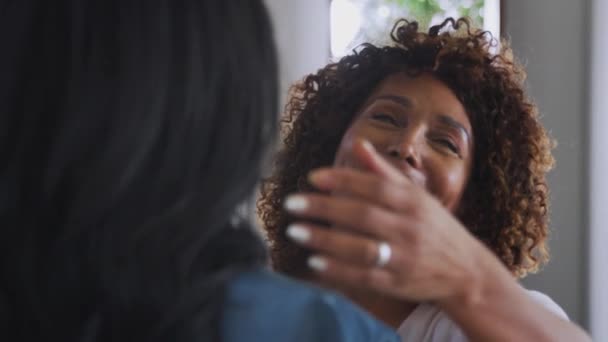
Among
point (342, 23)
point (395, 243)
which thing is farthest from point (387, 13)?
point (395, 243)

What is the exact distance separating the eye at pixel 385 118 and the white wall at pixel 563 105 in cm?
79

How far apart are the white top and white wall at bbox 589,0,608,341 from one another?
713mm

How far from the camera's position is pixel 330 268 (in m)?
0.59

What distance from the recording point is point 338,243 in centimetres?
58

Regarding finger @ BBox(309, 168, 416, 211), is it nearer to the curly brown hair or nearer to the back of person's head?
the back of person's head

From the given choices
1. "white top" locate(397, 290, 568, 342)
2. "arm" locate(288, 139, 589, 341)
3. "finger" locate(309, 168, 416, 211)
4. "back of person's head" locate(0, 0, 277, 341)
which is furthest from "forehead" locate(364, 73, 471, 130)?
"back of person's head" locate(0, 0, 277, 341)

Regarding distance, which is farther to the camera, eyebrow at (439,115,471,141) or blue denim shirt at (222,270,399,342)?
eyebrow at (439,115,471,141)

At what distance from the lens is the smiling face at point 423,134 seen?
Answer: 3.43 feet

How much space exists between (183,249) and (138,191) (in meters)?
0.05

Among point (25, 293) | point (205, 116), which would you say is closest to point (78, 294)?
point (25, 293)

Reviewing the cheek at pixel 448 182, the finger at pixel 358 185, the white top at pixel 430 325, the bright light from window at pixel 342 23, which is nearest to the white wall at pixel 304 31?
the bright light from window at pixel 342 23

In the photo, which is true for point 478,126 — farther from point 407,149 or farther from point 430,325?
point 430,325

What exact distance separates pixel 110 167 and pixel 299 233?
0.49 feet

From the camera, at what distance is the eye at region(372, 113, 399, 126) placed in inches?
43.3
